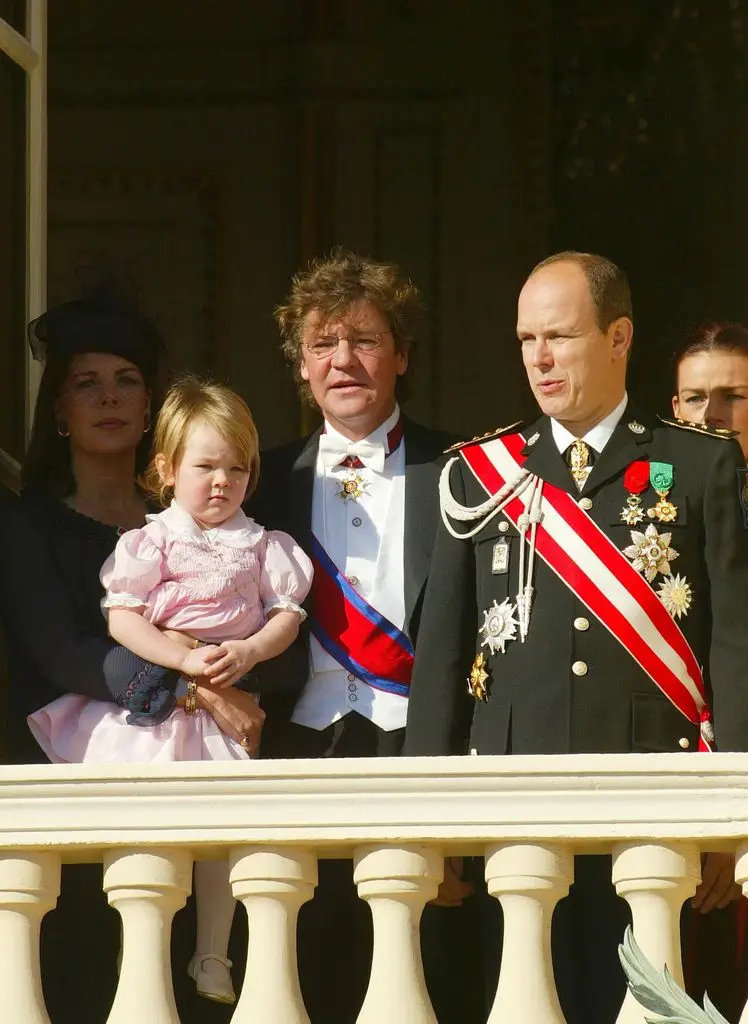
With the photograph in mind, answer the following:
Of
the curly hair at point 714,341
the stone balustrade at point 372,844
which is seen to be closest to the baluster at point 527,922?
the stone balustrade at point 372,844

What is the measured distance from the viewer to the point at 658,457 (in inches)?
164

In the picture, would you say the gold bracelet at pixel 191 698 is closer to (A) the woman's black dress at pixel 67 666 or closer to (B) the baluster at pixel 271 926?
(A) the woman's black dress at pixel 67 666

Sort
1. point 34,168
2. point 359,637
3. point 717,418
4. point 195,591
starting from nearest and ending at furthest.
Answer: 1. point 195,591
2. point 359,637
3. point 717,418
4. point 34,168

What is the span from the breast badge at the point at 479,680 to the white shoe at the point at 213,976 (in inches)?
21.5

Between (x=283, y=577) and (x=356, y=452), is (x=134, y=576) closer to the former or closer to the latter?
(x=283, y=577)

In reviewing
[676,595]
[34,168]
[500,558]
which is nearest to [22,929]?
[500,558]

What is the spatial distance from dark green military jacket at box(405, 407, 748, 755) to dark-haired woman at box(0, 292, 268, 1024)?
0.34m

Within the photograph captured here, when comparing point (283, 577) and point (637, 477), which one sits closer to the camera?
point (637, 477)

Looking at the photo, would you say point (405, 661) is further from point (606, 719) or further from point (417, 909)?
point (417, 909)

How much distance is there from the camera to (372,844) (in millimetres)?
3666

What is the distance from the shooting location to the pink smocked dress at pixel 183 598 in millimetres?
4234

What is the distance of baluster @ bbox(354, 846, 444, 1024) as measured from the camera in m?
3.62

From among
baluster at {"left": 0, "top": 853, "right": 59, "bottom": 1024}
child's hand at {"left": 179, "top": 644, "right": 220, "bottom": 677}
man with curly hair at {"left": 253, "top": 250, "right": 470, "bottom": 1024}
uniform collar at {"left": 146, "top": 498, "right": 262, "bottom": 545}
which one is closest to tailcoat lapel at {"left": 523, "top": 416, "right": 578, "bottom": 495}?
man with curly hair at {"left": 253, "top": 250, "right": 470, "bottom": 1024}

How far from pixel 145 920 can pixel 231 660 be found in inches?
23.8
